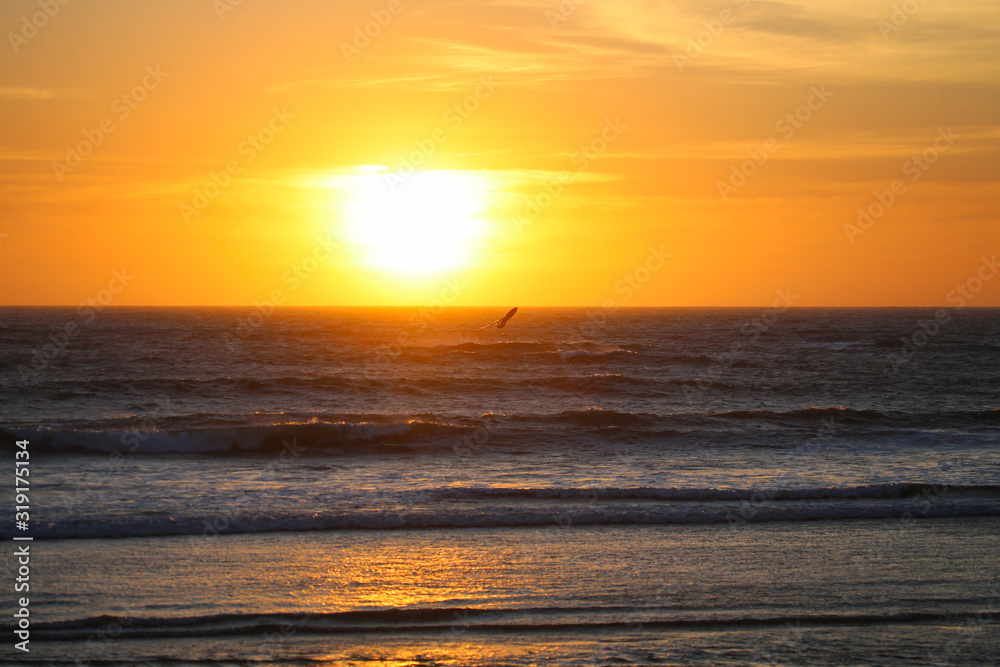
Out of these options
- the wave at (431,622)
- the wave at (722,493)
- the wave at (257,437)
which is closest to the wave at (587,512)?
the wave at (722,493)

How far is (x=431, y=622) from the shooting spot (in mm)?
7152

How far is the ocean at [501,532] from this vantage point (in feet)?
22.2

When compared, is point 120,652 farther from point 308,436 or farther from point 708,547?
point 308,436

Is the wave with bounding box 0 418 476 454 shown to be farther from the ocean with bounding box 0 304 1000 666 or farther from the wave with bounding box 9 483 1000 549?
the wave with bounding box 9 483 1000 549

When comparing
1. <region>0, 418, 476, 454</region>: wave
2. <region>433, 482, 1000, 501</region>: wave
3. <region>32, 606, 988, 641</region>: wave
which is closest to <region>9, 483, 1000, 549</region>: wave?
<region>433, 482, 1000, 501</region>: wave

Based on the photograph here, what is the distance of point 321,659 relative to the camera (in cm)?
633

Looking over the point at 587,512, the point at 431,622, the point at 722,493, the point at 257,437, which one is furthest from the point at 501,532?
the point at 257,437

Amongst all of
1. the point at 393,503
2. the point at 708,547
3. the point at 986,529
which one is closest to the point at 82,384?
the point at 393,503

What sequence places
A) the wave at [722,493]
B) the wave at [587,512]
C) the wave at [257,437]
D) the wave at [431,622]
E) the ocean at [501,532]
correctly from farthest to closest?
the wave at [257,437], the wave at [722,493], the wave at [587,512], the wave at [431,622], the ocean at [501,532]

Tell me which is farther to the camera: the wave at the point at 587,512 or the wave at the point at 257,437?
the wave at the point at 257,437

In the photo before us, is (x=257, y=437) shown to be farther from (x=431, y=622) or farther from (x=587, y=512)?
(x=431, y=622)

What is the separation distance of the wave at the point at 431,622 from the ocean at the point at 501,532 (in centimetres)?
3

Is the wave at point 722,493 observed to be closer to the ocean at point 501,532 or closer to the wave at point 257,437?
the ocean at point 501,532

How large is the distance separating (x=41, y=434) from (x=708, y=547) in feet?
56.7
